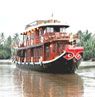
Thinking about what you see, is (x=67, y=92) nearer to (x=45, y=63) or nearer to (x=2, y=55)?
(x=45, y=63)

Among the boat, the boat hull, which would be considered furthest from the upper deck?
the boat hull

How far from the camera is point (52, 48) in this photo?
37281mm

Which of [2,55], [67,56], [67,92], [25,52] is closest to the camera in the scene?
[67,92]

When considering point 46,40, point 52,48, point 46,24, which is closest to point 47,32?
point 46,24

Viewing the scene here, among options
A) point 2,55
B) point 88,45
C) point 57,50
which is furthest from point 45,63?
point 2,55

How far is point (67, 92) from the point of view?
2062 centimetres

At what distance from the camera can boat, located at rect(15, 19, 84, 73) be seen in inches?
1414

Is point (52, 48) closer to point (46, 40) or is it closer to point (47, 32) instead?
point (46, 40)

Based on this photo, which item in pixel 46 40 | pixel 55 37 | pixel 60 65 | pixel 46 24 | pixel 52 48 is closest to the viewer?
pixel 60 65

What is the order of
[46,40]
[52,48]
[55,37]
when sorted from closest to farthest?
[55,37] → [52,48] → [46,40]

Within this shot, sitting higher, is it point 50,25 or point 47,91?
point 50,25

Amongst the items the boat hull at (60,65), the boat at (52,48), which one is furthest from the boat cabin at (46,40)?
the boat hull at (60,65)

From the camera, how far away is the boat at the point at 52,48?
35906mm

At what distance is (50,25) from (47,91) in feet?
58.7
